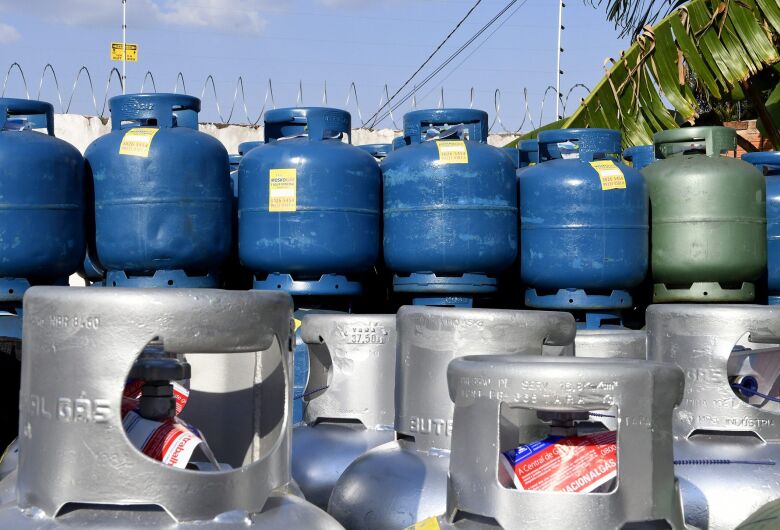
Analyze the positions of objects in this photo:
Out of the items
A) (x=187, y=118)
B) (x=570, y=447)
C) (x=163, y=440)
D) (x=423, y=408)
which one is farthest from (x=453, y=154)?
(x=163, y=440)

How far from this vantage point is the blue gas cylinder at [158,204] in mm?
4062

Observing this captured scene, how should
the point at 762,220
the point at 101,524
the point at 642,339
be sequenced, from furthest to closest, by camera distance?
the point at 762,220 < the point at 642,339 < the point at 101,524

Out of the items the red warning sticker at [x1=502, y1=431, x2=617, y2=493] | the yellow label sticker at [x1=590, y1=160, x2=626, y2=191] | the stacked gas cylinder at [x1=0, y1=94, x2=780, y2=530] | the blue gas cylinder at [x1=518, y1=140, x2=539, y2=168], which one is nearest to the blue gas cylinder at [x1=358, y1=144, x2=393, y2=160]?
the stacked gas cylinder at [x1=0, y1=94, x2=780, y2=530]

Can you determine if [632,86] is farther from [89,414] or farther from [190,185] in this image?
[89,414]

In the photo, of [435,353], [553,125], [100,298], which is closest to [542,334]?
[435,353]

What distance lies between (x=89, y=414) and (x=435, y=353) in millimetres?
1067

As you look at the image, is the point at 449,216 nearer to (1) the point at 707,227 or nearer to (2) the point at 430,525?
(1) the point at 707,227

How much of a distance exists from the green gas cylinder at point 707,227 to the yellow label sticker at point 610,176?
298 mm

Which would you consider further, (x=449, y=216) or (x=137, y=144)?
(x=449, y=216)

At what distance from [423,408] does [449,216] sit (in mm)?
1721

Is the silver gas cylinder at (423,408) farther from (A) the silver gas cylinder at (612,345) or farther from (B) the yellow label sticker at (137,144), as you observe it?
(B) the yellow label sticker at (137,144)

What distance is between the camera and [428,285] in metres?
4.30

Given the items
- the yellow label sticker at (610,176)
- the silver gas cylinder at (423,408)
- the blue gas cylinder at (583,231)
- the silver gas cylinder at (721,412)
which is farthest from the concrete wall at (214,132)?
the silver gas cylinder at (721,412)

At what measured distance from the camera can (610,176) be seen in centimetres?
440
